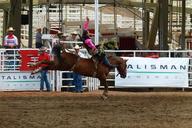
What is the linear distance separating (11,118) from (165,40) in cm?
1589

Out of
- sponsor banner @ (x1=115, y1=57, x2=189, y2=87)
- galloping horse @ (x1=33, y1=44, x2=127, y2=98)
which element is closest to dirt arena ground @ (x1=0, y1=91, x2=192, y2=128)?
galloping horse @ (x1=33, y1=44, x2=127, y2=98)

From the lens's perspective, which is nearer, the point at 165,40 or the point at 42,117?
the point at 42,117

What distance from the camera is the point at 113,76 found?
21.7 m

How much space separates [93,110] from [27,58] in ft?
21.3

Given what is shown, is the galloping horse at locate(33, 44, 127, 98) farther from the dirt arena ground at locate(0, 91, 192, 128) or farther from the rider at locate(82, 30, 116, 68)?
the dirt arena ground at locate(0, 91, 192, 128)

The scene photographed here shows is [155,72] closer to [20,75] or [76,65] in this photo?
[76,65]

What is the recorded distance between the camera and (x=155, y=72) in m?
21.3

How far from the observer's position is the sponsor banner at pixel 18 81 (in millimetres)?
20516

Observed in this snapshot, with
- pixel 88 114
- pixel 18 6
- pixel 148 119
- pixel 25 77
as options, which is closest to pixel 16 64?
pixel 25 77

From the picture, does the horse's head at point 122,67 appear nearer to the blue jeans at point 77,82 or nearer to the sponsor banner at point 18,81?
the blue jeans at point 77,82

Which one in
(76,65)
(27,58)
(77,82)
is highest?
(27,58)

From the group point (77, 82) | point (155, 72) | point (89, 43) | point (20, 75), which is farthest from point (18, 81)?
point (155, 72)

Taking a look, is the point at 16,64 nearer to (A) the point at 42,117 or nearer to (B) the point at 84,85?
(B) the point at 84,85

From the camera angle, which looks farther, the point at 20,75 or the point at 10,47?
the point at 10,47
